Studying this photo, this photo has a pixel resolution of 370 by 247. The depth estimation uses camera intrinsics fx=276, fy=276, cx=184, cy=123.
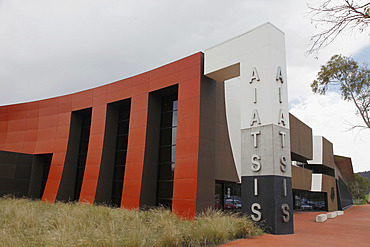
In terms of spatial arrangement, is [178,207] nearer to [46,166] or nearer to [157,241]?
[157,241]

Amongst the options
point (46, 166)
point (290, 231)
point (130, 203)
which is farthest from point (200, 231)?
point (46, 166)

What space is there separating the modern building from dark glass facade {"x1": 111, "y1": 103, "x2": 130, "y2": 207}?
0.08m

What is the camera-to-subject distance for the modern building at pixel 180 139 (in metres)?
13.3

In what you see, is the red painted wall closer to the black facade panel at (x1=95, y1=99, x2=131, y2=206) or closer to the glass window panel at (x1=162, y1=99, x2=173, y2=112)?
the black facade panel at (x1=95, y1=99, x2=131, y2=206)

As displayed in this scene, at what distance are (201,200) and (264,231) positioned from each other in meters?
4.13

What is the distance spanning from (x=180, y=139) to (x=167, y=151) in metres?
2.69

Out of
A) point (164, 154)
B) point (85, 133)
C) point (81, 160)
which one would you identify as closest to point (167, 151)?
point (164, 154)

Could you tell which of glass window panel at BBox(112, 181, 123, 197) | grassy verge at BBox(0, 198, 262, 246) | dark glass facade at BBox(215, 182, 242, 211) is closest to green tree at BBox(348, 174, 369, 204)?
dark glass facade at BBox(215, 182, 242, 211)

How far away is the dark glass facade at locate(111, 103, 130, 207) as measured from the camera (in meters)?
21.2

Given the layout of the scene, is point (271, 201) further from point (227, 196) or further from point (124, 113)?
point (124, 113)

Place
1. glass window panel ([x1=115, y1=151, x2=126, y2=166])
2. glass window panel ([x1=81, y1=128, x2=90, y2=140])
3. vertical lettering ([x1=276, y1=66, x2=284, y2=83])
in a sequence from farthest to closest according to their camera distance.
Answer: glass window panel ([x1=81, y1=128, x2=90, y2=140]), glass window panel ([x1=115, y1=151, x2=126, y2=166]), vertical lettering ([x1=276, y1=66, x2=284, y2=83])

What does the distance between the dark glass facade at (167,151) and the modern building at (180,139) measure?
0.08 meters

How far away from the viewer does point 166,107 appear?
20312 millimetres

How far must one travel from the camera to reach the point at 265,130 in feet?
43.1
